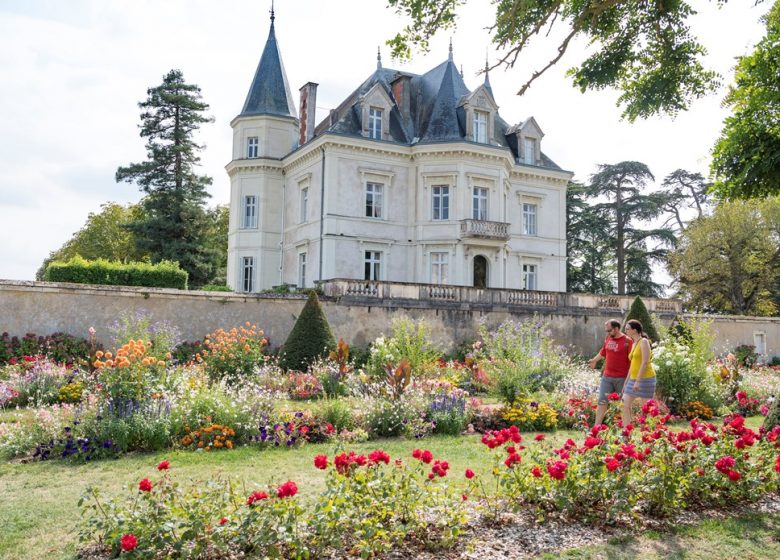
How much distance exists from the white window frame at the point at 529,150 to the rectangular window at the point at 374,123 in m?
7.95

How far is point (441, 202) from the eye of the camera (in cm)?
2942

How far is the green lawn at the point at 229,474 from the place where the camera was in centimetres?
498

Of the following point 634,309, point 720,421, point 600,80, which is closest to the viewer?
point 600,80

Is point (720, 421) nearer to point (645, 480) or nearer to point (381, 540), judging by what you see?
point (645, 480)

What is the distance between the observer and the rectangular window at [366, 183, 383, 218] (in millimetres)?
29281

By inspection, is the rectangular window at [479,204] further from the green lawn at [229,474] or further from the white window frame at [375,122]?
the green lawn at [229,474]

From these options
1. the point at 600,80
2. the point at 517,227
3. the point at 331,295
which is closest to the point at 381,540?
the point at 600,80

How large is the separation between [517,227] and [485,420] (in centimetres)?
2258

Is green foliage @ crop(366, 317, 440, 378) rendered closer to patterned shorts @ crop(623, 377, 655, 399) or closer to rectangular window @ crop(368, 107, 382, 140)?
patterned shorts @ crop(623, 377, 655, 399)

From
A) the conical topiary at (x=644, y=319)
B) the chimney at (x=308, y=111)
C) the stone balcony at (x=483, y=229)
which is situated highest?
the chimney at (x=308, y=111)

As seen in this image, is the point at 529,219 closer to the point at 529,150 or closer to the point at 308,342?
the point at 529,150

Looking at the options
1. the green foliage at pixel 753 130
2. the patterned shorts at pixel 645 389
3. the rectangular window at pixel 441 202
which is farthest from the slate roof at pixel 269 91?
the patterned shorts at pixel 645 389

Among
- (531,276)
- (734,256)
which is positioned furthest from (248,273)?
(734,256)

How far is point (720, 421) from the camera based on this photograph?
1233 cm
